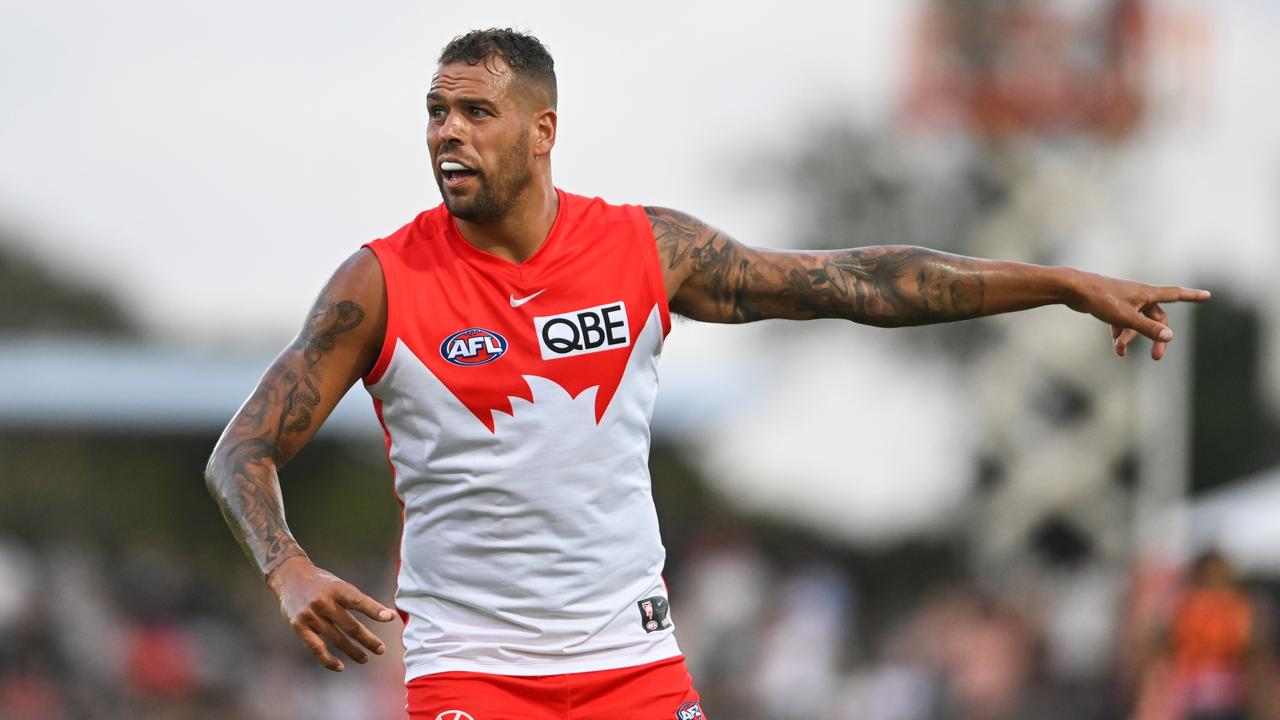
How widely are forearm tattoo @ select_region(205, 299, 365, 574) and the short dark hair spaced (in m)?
0.81

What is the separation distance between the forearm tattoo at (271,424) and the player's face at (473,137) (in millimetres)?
465

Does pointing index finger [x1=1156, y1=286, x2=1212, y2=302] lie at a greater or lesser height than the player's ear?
lesser

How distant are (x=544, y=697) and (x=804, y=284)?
4.80ft

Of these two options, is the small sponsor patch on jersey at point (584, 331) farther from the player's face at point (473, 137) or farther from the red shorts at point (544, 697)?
the red shorts at point (544, 697)

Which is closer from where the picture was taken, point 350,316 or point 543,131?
point 350,316

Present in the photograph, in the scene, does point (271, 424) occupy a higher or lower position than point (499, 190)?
lower

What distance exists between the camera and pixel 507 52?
535 cm

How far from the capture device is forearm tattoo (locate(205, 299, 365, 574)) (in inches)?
192

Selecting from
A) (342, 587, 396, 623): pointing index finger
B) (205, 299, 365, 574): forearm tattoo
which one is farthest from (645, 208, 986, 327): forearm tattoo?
(342, 587, 396, 623): pointing index finger

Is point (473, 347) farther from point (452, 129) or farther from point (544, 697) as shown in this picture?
point (544, 697)

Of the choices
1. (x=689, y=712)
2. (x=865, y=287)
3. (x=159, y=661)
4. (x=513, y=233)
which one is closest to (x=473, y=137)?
(x=513, y=233)

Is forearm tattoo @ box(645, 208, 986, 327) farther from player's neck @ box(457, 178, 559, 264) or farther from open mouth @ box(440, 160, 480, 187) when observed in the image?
open mouth @ box(440, 160, 480, 187)

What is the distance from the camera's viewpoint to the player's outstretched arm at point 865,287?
5418 millimetres

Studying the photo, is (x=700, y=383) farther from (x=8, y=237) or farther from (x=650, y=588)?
(x=8, y=237)
